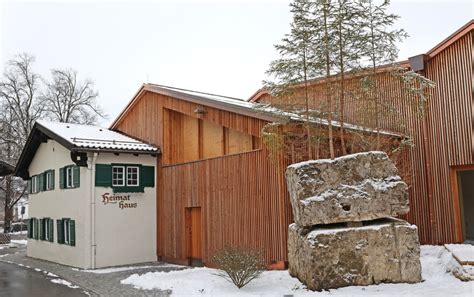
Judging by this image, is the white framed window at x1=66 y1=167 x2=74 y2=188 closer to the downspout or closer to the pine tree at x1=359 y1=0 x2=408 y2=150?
the downspout

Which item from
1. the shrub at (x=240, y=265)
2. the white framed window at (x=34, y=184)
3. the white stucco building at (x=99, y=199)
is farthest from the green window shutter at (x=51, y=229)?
the shrub at (x=240, y=265)

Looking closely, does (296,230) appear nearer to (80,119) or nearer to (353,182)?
(353,182)

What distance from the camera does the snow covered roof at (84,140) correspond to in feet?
51.6

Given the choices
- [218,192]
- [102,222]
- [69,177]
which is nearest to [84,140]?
[69,177]

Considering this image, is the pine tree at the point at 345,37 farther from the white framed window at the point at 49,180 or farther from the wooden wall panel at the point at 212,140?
the white framed window at the point at 49,180

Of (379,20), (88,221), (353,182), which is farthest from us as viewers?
(88,221)

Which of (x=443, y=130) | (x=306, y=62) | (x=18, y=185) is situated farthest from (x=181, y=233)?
(x=18, y=185)

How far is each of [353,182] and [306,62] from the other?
3.28 m

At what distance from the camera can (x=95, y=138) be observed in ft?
56.8

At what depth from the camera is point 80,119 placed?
120 feet

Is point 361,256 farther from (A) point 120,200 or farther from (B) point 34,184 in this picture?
(B) point 34,184

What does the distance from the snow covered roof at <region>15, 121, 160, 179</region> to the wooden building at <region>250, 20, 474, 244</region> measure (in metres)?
6.33

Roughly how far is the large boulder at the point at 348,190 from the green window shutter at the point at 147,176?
27.3ft

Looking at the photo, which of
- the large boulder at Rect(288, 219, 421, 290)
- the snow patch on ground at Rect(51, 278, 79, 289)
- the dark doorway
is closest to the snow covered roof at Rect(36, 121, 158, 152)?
the snow patch on ground at Rect(51, 278, 79, 289)
